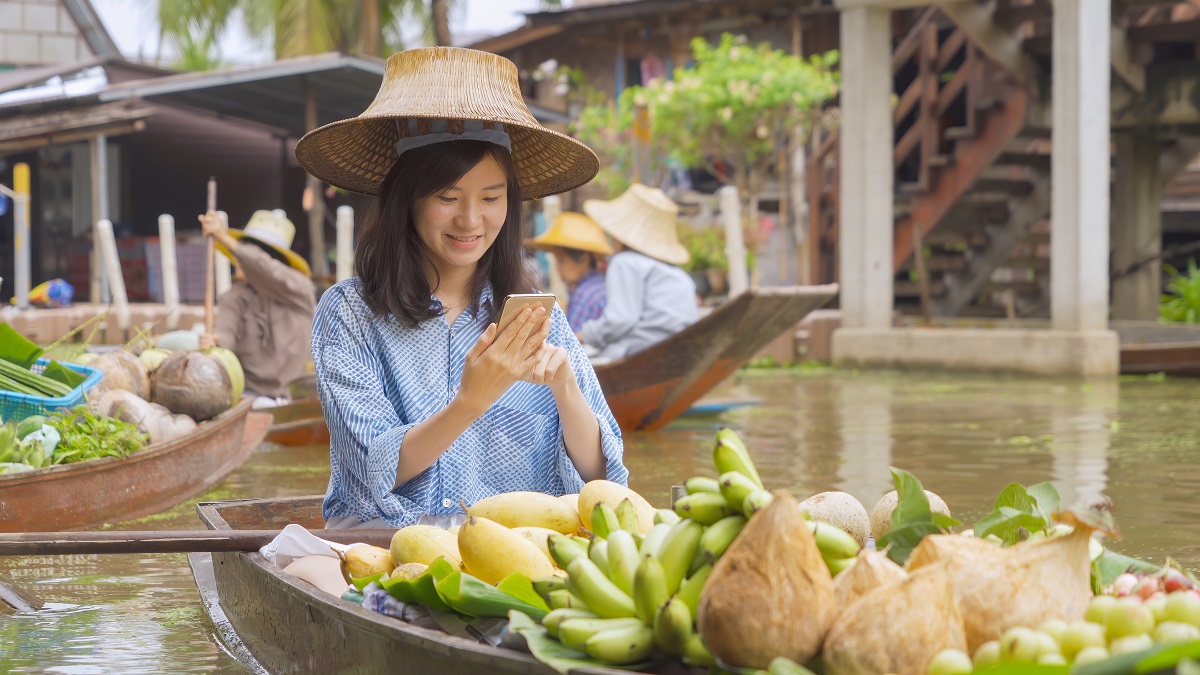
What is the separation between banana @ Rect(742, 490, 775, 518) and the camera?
6.42 ft

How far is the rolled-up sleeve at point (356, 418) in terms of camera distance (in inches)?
121

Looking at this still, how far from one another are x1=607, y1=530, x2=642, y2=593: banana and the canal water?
1.73m

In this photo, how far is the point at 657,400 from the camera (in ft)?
27.9

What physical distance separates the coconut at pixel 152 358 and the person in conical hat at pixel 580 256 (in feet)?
8.73

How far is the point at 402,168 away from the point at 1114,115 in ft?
40.3

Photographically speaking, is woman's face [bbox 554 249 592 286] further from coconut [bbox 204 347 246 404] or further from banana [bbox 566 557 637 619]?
banana [bbox 566 557 637 619]

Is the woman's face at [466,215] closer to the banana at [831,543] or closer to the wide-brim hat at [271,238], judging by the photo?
the banana at [831,543]

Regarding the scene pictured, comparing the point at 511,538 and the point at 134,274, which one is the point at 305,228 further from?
the point at 511,538

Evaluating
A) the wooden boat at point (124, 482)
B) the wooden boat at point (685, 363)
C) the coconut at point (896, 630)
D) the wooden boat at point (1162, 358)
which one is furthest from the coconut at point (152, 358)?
the wooden boat at point (1162, 358)

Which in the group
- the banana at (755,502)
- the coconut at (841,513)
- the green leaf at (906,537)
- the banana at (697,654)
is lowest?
the coconut at (841,513)

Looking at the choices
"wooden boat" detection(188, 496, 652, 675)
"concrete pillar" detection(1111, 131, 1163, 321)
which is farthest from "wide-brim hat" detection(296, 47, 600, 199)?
"concrete pillar" detection(1111, 131, 1163, 321)

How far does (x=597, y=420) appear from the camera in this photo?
10.9 feet

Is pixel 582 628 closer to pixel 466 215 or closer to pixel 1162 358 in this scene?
pixel 466 215

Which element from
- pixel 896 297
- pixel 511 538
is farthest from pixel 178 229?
pixel 511 538
